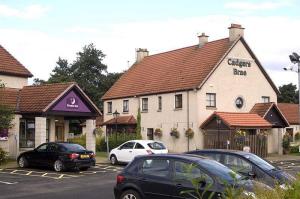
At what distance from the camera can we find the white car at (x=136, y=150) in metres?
27.8

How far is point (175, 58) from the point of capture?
151 ft

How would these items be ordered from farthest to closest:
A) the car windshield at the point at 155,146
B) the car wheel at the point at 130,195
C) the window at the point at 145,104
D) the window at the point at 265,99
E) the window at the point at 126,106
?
the window at the point at 126,106
the window at the point at 145,104
the window at the point at 265,99
the car windshield at the point at 155,146
the car wheel at the point at 130,195

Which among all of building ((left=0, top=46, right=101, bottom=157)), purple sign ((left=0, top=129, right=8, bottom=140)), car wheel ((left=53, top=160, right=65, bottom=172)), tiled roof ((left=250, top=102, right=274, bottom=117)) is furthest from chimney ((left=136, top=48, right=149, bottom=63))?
car wheel ((left=53, top=160, right=65, bottom=172))

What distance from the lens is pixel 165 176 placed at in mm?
11156

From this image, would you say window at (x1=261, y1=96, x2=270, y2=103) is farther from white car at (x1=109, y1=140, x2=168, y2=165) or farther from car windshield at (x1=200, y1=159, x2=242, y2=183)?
car windshield at (x1=200, y1=159, x2=242, y2=183)

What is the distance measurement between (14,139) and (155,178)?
809 inches

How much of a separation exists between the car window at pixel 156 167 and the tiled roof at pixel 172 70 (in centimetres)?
2720

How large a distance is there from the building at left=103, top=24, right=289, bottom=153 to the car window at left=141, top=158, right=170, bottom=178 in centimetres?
2455

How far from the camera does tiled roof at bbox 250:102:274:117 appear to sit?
40812 millimetres

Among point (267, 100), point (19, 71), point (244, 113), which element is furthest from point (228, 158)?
point (267, 100)

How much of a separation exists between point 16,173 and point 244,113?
74.1 feet

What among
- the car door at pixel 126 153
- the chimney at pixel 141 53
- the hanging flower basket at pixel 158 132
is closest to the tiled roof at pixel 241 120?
the hanging flower basket at pixel 158 132

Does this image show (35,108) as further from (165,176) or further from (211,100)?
(165,176)

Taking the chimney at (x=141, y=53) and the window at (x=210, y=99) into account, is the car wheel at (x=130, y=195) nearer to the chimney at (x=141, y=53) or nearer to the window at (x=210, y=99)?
the window at (x=210, y=99)
